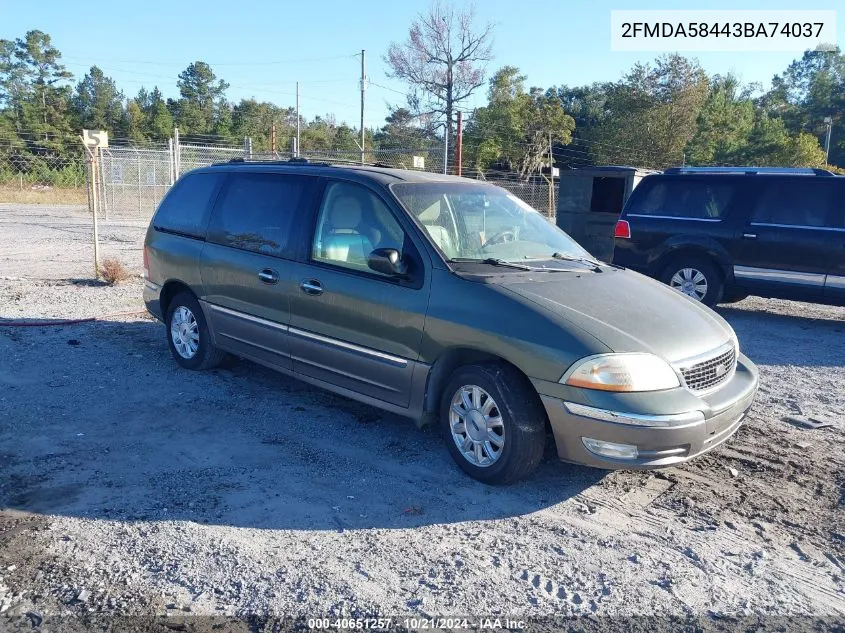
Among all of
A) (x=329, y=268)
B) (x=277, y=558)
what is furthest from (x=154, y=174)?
(x=277, y=558)

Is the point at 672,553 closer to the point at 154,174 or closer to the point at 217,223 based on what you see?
the point at 217,223

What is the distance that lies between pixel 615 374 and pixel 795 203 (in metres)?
6.60

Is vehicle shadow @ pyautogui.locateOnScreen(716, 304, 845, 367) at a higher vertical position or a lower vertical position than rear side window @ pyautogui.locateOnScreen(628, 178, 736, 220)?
lower

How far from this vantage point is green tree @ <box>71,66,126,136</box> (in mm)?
55719

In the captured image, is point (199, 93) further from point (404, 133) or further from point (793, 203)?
point (793, 203)

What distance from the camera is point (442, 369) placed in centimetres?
443

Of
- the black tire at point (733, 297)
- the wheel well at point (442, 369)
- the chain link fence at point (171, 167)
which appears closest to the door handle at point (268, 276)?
the wheel well at point (442, 369)

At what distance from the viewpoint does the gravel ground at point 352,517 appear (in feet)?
10.4

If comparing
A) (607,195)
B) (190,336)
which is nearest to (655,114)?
(607,195)

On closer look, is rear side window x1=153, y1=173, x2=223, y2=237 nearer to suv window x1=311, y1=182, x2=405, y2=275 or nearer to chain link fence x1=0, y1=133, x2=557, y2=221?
suv window x1=311, y1=182, x2=405, y2=275

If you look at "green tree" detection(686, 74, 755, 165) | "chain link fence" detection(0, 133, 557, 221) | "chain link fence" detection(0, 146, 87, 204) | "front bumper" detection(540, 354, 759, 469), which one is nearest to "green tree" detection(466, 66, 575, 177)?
"green tree" detection(686, 74, 755, 165)

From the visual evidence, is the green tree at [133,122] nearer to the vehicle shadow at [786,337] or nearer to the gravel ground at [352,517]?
the vehicle shadow at [786,337]

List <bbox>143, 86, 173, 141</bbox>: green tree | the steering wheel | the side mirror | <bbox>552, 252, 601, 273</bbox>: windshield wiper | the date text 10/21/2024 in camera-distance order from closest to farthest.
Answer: the date text 10/21/2024, the side mirror, the steering wheel, <bbox>552, 252, 601, 273</bbox>: windshield wiper, <bbox>143, 86, 173, 141</bbox>: green tree

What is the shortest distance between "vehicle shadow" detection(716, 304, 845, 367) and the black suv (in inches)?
15.4
